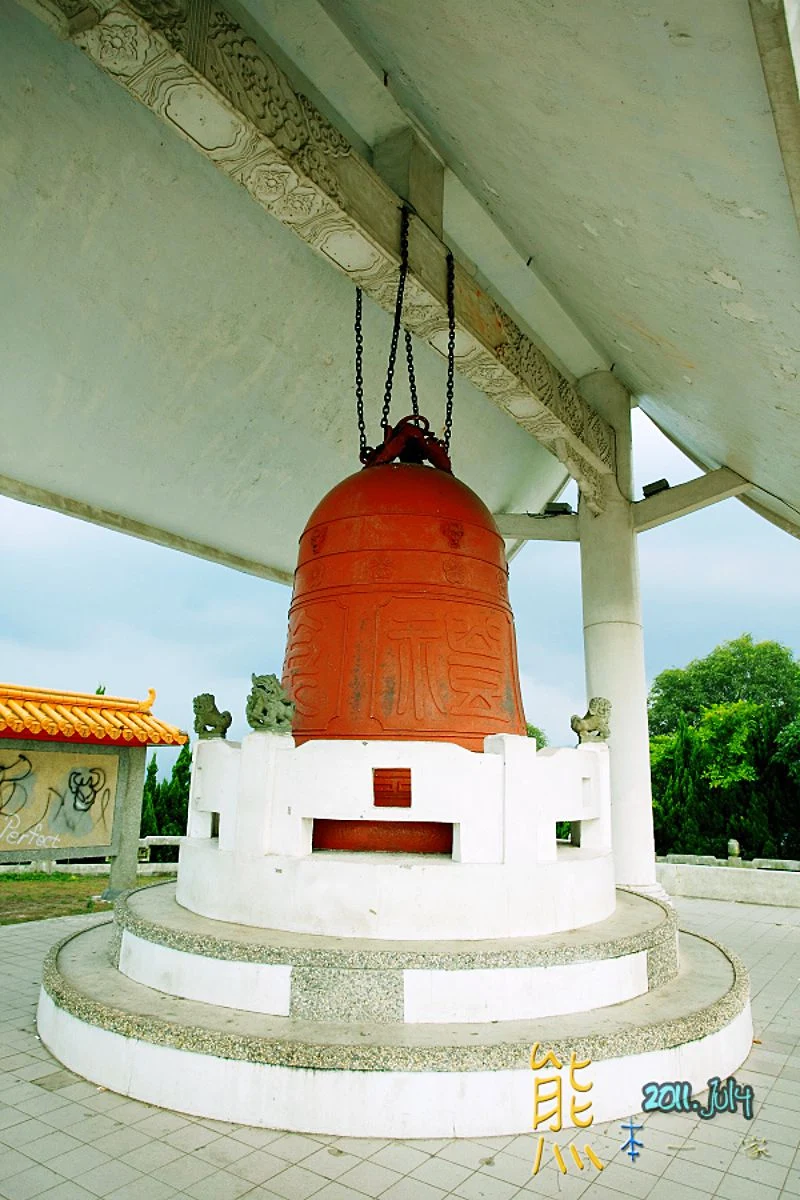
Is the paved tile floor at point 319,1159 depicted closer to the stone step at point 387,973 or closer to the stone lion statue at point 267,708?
the stone step at point 387,973

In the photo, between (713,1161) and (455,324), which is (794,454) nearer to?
(455,324)

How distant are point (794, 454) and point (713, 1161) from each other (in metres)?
5.00

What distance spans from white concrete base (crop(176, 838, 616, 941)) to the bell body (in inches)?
31.1

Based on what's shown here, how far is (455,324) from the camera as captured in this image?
575cm

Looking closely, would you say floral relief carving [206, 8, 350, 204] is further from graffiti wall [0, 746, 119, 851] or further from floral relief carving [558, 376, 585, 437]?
graffiti wall [0, 746, 119, 851]

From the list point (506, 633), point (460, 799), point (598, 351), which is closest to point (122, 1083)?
point (460, 799)

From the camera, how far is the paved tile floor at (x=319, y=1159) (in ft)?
7.79

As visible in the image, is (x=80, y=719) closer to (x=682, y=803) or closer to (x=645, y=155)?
(x=645, y=155)

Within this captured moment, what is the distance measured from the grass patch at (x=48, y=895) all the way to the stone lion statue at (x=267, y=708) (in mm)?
3843

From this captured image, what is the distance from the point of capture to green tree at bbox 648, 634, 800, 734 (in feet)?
81.4

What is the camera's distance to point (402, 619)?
4355 mm

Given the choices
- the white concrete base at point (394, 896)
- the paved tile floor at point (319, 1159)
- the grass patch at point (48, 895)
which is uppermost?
the white concrete base at point (394, 896)

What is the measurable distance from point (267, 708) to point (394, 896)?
3.68 feet

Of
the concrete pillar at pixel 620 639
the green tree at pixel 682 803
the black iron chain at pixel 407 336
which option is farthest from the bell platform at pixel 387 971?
the green tree at pixel 682 803
